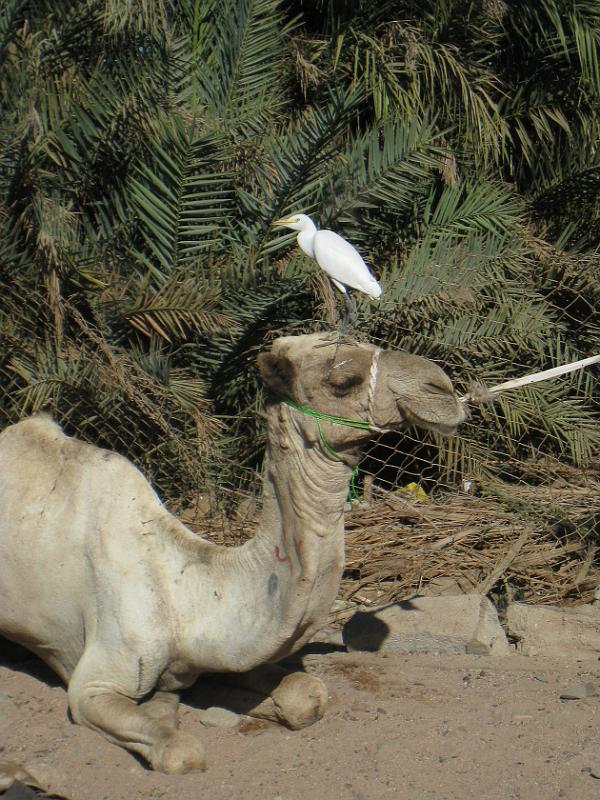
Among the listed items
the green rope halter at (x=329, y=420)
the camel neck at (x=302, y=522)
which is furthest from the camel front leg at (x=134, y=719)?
the green rope halter at (x=329, y=420)

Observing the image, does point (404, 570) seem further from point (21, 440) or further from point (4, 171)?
point (4, 171)

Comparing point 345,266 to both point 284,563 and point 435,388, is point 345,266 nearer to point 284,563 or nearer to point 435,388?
point 435,388

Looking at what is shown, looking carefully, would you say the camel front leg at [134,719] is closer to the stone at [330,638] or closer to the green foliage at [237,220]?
the stone at [330,638]

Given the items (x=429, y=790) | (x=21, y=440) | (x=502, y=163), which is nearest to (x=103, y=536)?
(x=21, y=440)

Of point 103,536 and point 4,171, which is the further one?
point 4,171

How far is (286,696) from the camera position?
148 inches

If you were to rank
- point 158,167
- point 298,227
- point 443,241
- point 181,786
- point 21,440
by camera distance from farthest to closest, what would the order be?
1. point 443,241
2. point 158,167
3. point 298,227
4. point 21,440
5. point 181,786

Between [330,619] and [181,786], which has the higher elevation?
[181,786]

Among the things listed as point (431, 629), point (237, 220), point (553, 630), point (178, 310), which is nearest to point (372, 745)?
point (431, 629)

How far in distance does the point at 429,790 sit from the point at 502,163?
5.67 meters

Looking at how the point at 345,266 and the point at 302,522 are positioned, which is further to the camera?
the point at 345,266

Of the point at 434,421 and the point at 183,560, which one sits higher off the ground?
the point at 434,421

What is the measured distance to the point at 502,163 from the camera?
315 inches

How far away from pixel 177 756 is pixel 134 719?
8.7 inches
